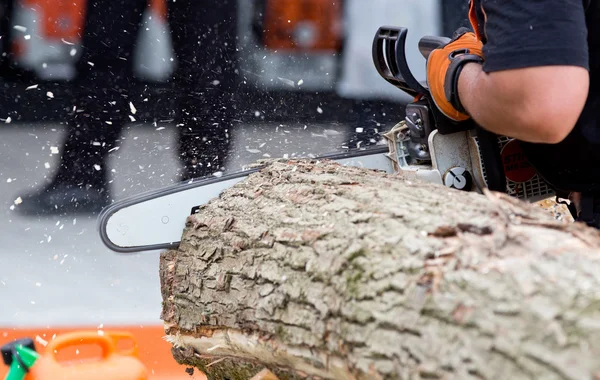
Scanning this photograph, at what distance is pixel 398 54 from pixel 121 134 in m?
1.39

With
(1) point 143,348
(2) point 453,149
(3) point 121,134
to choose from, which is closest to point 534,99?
(2) point 453,149

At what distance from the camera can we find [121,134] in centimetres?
275

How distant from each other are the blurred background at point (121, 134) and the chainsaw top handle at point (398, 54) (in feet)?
2.09

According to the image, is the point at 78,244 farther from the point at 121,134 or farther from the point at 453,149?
the point at 453,149

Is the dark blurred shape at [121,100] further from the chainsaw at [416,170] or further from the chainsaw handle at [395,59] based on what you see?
the chainsaw handle at [395,59]

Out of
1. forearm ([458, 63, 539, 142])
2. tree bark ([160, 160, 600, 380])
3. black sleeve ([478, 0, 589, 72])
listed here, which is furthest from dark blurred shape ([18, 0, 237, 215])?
black sleeve ([478, 0, 589, 72])

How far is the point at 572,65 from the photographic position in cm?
112

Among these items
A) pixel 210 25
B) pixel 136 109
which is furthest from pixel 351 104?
pixel 136 109

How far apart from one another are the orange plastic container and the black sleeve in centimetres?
115

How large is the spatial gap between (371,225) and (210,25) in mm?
2032

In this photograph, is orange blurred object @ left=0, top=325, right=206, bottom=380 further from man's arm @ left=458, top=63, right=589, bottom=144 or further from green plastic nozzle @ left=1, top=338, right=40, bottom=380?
man's arm @ left=458, top=63, right=589, bottom=144

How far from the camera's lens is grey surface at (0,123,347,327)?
2.58 meters

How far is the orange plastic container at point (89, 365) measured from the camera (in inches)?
62.7

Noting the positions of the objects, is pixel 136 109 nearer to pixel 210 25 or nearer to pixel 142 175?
pixel 142 175
